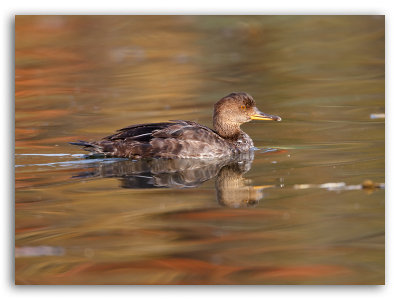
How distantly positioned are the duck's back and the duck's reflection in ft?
0.34

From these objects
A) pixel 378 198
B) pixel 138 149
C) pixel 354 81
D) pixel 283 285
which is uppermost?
pixel 354 81

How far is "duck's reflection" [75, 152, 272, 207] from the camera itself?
841 cm

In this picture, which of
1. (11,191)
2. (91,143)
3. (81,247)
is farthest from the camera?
(91,143)

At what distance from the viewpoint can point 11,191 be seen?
7426 mm

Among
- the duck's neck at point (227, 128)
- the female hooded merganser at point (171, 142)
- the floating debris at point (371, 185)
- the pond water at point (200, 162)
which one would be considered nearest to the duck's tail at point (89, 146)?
the female hooded merganser at point (171, 142)

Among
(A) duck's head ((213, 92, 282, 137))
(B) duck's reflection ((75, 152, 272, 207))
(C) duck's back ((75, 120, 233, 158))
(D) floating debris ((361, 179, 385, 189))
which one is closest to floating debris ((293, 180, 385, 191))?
(D) floating debris ((361, 179, 385, 189))

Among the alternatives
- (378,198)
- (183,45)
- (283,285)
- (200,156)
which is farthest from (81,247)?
(183,45)

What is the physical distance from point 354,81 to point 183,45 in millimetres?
2767

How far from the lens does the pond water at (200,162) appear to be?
21.9 ft

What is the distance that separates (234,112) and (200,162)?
98cm

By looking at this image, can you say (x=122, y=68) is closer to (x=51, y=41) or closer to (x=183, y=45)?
(x=183, y=45)

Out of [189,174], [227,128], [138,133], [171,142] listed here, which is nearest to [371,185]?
[189,174]

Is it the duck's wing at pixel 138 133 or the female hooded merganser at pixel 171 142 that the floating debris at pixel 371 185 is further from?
the duck's wing at pixel 138 133

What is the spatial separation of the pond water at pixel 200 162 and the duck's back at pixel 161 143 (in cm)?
17
